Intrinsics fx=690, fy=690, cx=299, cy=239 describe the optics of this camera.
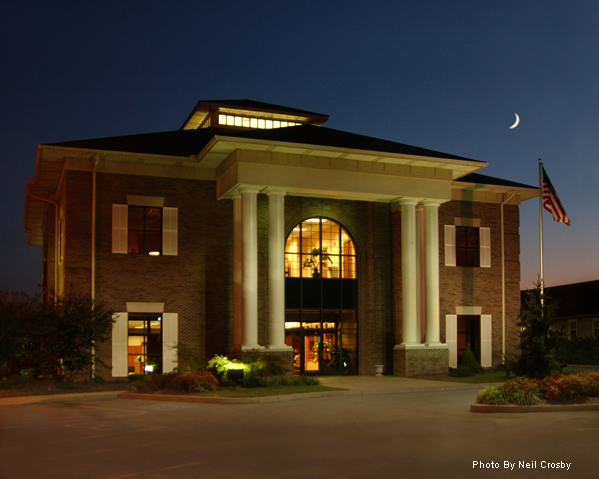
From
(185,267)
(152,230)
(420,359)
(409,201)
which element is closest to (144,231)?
(152,230)

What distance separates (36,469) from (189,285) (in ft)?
55.8

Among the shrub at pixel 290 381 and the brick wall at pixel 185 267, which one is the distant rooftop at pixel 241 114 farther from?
the shrub at pixel 290 381

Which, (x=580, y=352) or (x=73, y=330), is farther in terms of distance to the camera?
(x=580, y=352)

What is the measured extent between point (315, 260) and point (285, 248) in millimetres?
1389

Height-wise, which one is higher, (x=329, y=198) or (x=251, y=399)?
(x=329, y=198)

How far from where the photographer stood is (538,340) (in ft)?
58.9

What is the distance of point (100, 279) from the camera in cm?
2517

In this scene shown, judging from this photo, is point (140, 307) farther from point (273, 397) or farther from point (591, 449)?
point (591, 449)

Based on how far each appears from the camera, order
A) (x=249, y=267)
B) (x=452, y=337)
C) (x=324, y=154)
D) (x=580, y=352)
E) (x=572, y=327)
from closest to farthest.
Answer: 1. (x=249, y=267)
2. (x=324, y=154)
3. (x=452, y=337)
4. (x=580, y=352)
5. (x=572, y=327)

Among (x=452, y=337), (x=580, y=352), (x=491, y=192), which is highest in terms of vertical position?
(x=491, y=192)

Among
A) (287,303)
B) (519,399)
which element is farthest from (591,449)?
(287,303)

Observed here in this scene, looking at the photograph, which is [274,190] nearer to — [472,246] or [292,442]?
[472,246]

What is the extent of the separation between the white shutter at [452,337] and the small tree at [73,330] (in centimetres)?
1429

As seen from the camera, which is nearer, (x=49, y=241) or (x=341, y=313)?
(x=341, y=313)
